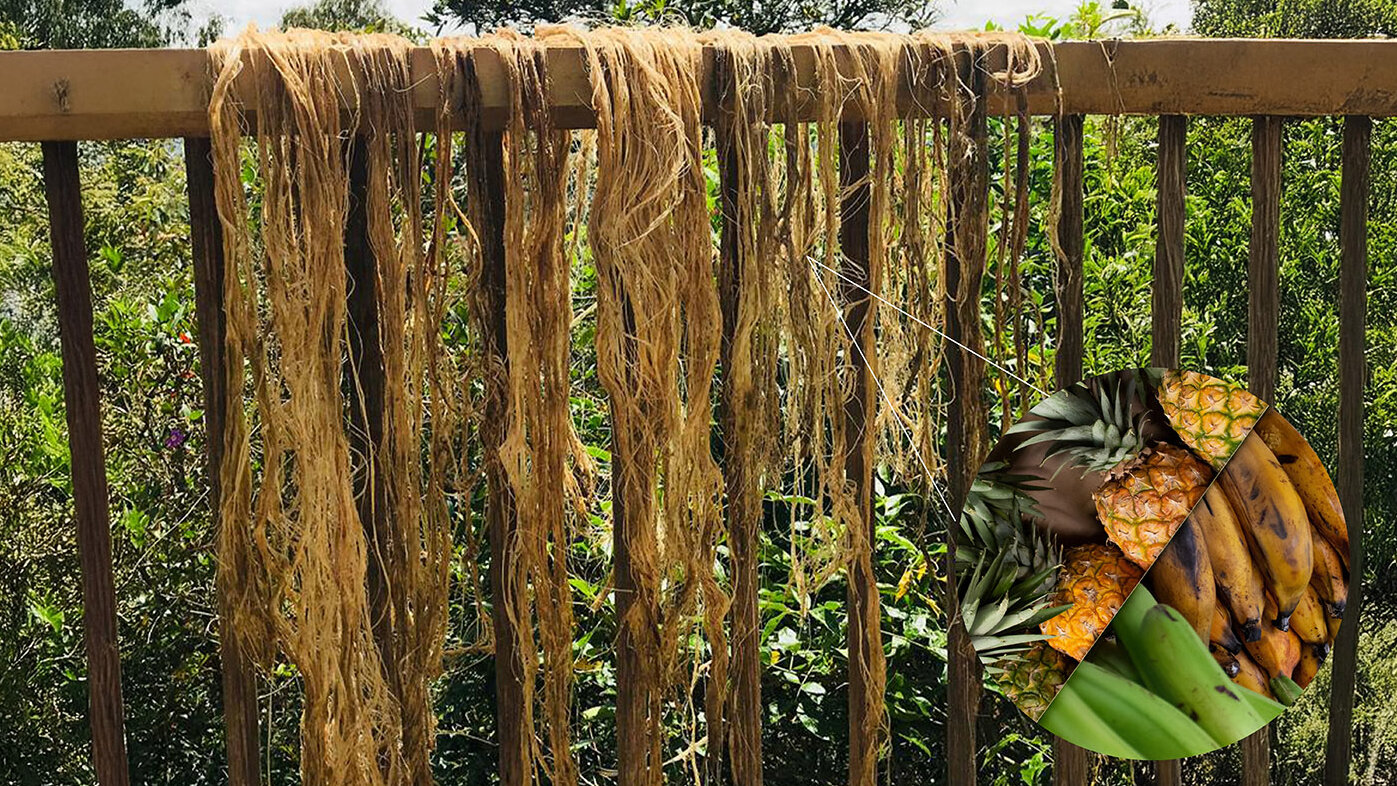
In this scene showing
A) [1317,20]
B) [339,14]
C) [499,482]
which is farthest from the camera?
[339,14]

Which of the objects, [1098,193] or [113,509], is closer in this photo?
[1098,193]

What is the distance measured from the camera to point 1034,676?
1.36 meters

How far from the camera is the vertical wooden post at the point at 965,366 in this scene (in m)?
1.29

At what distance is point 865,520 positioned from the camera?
137 centimetres

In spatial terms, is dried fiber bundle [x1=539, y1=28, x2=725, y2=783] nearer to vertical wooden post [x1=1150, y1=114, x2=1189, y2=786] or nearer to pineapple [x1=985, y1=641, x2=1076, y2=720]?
pineapple [x1=985, y1=641, x2=1076, y2=720]

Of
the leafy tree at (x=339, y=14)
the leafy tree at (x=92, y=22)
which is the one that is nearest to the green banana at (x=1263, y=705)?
the leafy tree at (x=92, y=22)

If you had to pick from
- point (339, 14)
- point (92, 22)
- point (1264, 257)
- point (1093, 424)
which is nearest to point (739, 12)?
point (92, 22)

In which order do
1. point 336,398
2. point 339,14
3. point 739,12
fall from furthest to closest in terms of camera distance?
1. point 339,14
2. point 739,12
3. point 336,398

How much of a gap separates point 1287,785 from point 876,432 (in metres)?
1.82

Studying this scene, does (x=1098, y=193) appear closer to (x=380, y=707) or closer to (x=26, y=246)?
(x=380, y=707)

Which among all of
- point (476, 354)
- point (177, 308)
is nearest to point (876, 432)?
point (476, 354)

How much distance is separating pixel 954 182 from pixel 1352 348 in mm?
527

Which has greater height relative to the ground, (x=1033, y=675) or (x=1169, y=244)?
(x=1169, y=244)

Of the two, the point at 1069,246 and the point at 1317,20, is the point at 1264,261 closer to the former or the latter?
the point at 1069,246
